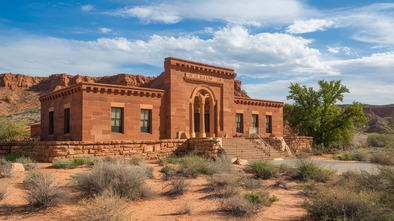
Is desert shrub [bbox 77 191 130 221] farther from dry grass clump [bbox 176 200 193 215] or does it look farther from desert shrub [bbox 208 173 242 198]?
desert shrub [bbox 208 173 242 198]

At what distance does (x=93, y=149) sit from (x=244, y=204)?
10731 millimetres

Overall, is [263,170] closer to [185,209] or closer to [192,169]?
[192,169]

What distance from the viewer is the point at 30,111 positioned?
55094 mm

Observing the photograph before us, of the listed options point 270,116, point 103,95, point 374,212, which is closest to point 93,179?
point 374,212

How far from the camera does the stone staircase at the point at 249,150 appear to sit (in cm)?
1855

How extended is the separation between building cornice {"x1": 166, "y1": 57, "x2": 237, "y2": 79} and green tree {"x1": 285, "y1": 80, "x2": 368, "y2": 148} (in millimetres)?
10074

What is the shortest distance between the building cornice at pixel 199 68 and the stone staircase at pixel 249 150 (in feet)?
18.5

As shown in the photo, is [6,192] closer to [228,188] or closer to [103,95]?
[228,188]

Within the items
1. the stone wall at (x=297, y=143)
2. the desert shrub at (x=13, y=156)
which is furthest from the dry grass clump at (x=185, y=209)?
the stone wall at (x=297, y=143)

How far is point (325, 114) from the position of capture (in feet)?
97.0

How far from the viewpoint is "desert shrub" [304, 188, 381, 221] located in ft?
21.3

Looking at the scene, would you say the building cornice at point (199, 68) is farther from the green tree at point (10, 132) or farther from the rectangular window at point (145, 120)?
the green tree at point (10, 132)

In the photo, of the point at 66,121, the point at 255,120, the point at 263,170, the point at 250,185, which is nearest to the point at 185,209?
the point at 250,185

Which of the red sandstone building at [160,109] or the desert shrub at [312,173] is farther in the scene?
the red sandstone building at [160,109]
